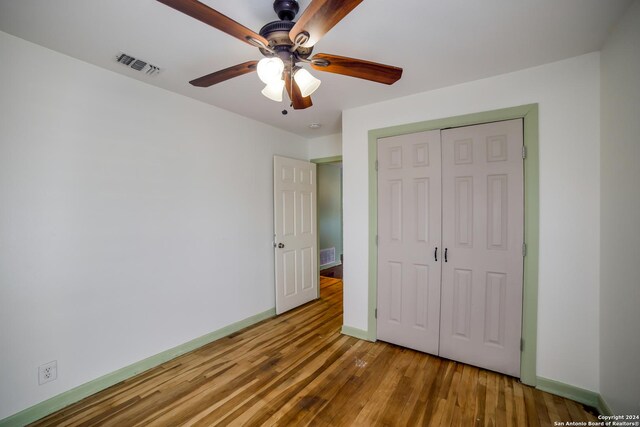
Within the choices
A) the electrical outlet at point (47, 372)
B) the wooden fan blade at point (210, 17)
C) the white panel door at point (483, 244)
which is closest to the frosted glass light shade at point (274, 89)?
the wooden fan blade at point (210, 17)

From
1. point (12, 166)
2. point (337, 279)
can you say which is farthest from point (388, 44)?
point (337, 279)

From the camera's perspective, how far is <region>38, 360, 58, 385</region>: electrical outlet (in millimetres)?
1754

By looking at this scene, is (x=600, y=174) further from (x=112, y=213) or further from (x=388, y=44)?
(x=112, y=213)

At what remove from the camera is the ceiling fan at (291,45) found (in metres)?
1.01

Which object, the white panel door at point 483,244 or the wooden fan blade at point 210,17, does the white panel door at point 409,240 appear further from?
the wooden fan blade at point 210,17

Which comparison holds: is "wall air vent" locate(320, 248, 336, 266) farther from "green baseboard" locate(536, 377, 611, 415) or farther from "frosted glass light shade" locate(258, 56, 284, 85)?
"frosted glass light shade" locate(258, 56, 284, 85)

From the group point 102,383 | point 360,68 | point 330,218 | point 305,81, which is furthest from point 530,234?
point 330,218

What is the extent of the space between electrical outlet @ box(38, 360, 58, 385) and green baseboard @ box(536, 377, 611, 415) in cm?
348

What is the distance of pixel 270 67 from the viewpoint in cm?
133

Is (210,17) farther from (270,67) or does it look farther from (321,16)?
(321,16)

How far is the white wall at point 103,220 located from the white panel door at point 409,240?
5.42ft

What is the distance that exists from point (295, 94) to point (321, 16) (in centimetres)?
61

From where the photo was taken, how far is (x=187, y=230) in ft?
8.45

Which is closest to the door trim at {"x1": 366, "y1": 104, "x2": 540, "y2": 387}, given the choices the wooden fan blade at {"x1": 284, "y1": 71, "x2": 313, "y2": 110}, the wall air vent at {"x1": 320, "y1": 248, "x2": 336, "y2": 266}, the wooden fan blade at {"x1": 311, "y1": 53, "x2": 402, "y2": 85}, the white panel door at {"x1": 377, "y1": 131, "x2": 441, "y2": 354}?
the white panel door at {"x1": 377, "y1": 131, "x2": 441, "y2": 354}
